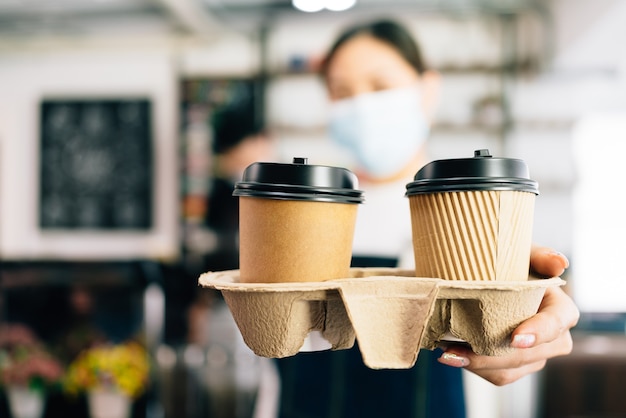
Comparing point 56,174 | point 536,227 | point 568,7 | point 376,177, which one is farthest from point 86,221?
point 568,7

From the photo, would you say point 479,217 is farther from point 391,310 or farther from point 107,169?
point 107,169

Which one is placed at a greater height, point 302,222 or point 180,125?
point 180,125

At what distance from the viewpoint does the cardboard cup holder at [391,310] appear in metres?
0.69

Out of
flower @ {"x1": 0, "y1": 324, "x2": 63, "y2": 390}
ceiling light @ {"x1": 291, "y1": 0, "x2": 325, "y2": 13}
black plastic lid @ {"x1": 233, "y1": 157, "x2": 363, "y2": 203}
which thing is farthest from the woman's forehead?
flower @ {"x1": 0, "y1": 324, "x2": 63, "y2": 390}

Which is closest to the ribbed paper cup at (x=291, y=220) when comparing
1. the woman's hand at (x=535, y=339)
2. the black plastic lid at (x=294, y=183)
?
the black plastic lid at (x=294, y=183)

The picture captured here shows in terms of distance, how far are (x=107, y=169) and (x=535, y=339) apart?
4.19 meters

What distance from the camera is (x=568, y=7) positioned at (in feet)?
11.9

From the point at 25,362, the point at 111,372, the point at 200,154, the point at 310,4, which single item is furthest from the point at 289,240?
the point at 200,154

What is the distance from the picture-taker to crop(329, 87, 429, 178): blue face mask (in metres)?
2.64

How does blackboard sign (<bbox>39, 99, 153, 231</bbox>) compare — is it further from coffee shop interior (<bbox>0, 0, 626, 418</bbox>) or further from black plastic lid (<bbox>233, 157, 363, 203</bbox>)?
black plastic lid (<bbox>233, 157, 363, 203</bbox>)

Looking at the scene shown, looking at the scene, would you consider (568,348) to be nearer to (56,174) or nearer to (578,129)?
(578,129)

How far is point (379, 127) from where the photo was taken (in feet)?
9.08

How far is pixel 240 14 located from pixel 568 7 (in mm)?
2328

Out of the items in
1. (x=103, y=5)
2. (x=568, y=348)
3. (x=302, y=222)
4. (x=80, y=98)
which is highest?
(x=103, y=5)
